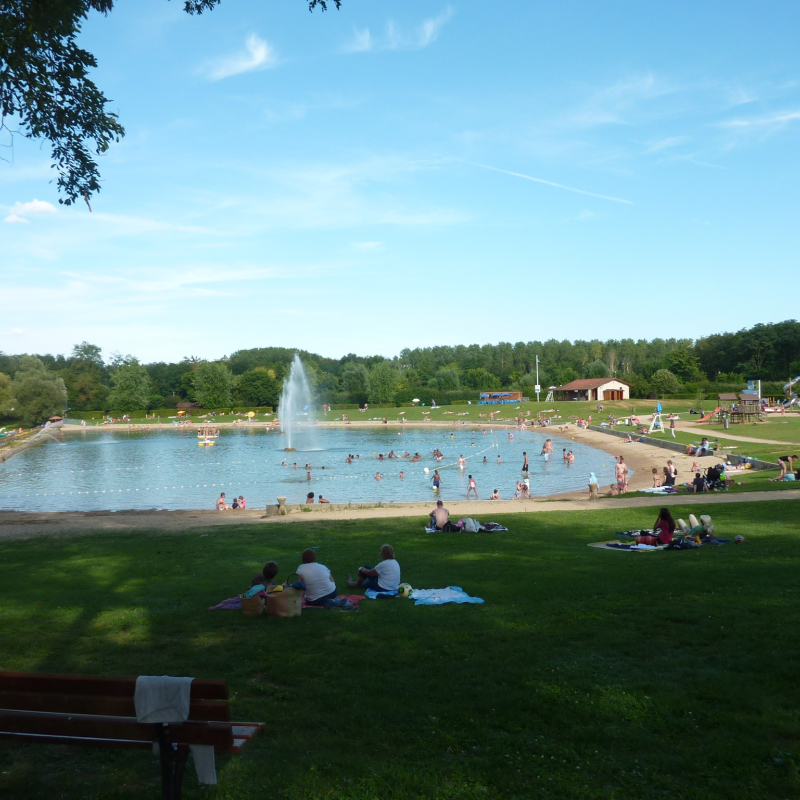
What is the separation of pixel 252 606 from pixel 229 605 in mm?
695

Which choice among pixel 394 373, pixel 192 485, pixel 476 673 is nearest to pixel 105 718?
pixel 476 673

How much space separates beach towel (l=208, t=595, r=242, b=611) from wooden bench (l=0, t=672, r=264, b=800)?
467 cm

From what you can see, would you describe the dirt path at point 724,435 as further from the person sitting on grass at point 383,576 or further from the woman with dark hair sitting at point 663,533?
the person sitting on grass at point 383,576

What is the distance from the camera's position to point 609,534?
1510 centimetres

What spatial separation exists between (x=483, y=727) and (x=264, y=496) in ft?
106

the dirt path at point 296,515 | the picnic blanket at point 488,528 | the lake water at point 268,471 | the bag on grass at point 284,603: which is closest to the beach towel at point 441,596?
the bag on grass at point 284,603

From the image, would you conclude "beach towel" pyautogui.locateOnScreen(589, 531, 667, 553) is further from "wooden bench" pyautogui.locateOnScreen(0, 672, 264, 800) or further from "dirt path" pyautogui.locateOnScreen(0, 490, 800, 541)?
"wooden bench" pyautogui.locateOnScreen(0, 672, 264, 800)

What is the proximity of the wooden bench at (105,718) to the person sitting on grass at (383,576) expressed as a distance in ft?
18.6

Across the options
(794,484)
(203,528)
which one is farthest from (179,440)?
(794,484)

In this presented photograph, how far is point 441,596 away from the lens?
9016 mm

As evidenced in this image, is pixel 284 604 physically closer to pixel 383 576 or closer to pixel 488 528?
pixel 383 576

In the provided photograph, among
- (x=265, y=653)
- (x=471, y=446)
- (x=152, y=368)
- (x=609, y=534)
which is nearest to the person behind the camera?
(x=265, y=653)

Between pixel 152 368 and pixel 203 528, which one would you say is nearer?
pixel 203 528

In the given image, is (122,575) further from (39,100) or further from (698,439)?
(698,439)
